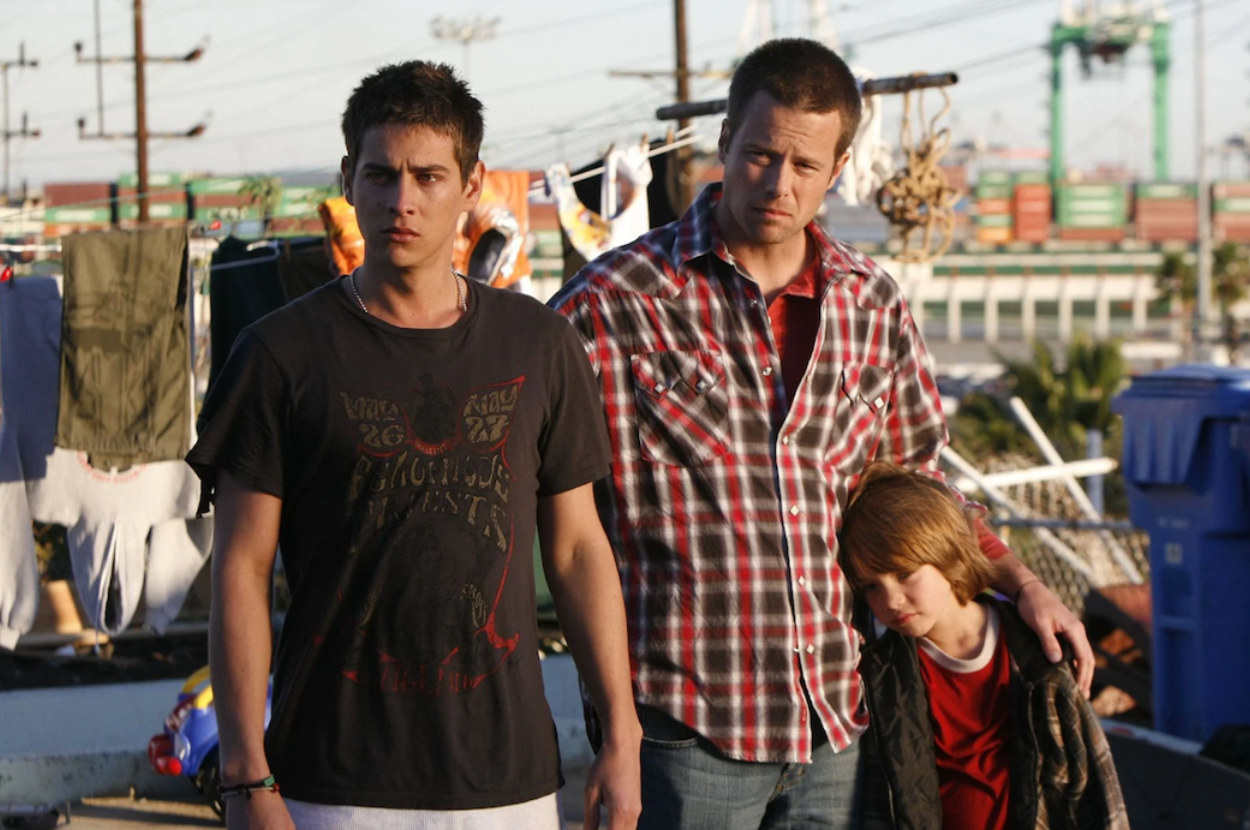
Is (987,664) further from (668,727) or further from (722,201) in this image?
(722,201)

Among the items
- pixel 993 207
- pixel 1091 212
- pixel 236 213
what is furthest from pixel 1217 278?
pixel 1091 212

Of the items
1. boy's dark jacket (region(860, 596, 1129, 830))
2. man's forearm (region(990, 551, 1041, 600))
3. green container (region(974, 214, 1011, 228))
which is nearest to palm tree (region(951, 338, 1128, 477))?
man's forearm (region(990, 551, 1041, 600))

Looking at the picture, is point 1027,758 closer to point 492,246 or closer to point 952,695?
point 952,695

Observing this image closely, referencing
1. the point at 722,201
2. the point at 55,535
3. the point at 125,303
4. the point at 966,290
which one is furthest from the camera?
the point at 966,290

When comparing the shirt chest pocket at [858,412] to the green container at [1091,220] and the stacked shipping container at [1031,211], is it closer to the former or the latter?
the stacked shipping container at [1031,211]

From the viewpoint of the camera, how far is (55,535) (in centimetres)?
1052

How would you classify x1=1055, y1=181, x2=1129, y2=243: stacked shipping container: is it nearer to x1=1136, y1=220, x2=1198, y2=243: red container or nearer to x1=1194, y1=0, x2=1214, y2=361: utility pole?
x1=1136, y1=220, x2=1198, y2=243: red container

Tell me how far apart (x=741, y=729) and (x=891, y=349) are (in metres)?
0.71

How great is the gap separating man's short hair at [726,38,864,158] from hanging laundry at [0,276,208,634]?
186 inches

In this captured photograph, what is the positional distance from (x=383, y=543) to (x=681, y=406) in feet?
2.00

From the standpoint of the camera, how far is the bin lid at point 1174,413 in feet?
18.3

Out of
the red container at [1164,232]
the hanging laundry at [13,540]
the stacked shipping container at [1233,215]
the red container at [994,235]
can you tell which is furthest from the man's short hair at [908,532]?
the red container at [1164,232]

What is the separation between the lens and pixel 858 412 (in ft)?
8.61

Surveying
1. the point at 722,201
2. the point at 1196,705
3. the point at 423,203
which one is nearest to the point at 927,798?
the point at 722,201
